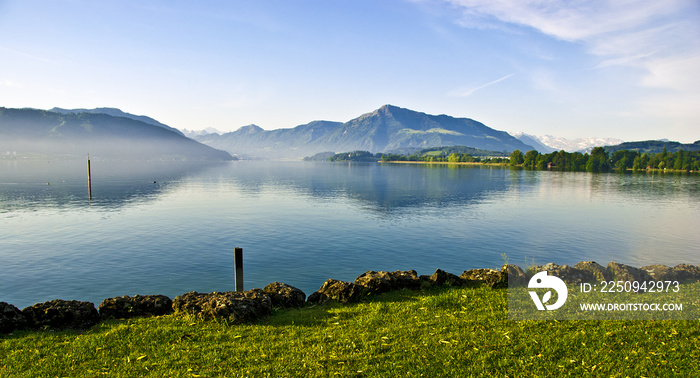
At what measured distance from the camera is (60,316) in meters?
13.5

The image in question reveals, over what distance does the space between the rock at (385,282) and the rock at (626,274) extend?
31.2 feet

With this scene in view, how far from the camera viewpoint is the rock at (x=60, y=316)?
1332 cm

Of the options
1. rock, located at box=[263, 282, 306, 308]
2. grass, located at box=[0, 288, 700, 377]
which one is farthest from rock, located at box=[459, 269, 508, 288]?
rock, located at box=[263, 282, 306, 308]

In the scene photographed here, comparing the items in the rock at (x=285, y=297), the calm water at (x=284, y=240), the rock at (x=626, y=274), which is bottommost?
the calm water at (x=284, y=240)

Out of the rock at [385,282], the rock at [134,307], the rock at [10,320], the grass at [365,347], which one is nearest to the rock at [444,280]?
the rock at [385,282]

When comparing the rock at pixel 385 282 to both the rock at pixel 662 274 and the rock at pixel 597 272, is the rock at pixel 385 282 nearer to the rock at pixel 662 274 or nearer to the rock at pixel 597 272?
the rock at pixel 597 272

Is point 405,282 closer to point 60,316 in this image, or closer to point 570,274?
point 570,274

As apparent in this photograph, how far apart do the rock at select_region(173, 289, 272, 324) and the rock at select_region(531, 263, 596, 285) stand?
42.8 feet

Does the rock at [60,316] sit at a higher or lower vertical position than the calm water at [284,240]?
higher

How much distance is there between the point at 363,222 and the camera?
2170 inches

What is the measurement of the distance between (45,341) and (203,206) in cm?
6020

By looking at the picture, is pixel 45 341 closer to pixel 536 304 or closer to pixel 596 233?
pixel 536 304
